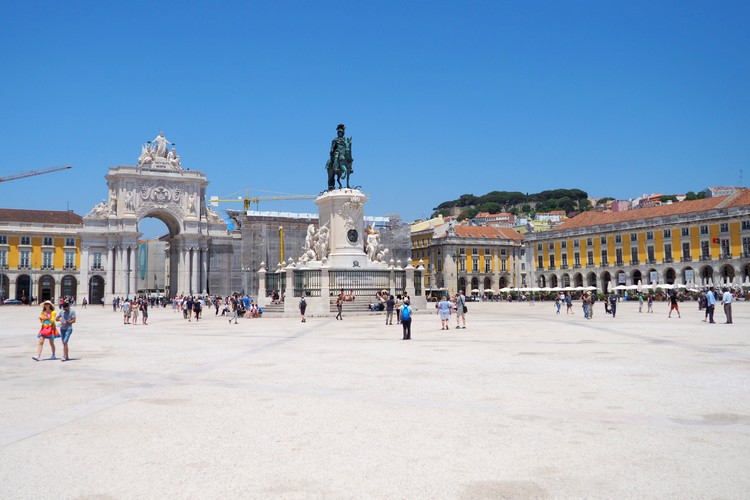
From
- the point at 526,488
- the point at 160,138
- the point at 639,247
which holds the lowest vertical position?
the point at 526,488

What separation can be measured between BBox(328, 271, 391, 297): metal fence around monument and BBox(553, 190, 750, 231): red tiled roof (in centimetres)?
4808

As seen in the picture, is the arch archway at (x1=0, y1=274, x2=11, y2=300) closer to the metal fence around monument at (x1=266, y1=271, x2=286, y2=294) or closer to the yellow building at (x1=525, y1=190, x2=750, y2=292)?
the metal fence around monument at (x1=266, y1=271, x2=286, y2=294)

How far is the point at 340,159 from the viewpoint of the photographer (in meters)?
34.1

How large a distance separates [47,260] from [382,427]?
8882 cm

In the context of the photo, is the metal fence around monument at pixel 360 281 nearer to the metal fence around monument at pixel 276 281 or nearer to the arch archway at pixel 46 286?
the metal fence around monument at pixel 276 281

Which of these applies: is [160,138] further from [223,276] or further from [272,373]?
[272,373]

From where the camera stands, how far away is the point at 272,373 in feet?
35.3

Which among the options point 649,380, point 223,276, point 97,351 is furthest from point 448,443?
point 223,276

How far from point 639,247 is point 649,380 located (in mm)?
68641

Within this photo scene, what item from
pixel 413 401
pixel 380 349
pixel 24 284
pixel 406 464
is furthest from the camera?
pixel 24 284

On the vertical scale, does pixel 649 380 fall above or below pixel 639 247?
below

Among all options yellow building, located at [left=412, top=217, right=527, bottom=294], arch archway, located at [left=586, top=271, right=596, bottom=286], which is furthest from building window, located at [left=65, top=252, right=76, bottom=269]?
arch archway, located at [left=586, top=271, right=596, bottom=286]

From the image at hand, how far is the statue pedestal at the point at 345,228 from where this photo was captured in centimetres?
3325

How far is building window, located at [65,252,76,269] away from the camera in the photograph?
280ft
